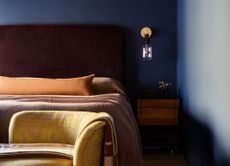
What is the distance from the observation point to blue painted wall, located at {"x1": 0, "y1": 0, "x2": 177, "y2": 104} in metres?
5.01

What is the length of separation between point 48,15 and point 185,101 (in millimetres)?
2006

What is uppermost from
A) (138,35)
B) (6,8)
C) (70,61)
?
(6,8)

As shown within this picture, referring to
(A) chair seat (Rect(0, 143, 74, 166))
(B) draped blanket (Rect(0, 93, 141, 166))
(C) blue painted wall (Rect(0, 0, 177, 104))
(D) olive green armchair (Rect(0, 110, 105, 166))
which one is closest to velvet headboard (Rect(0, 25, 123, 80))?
(C) blue painted wall (Rect(0, 0, 177, 104))

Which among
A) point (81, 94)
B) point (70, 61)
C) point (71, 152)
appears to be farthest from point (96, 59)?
point (71, 152)

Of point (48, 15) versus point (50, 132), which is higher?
point (48, 15)

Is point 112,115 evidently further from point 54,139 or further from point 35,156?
point 35,156

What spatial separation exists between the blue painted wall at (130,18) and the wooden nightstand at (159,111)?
1.62 feet

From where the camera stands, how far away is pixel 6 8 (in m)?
5.05

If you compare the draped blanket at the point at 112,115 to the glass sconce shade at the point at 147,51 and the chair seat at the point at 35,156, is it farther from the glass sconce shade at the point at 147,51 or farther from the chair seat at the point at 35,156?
the glass sconce shade at the point at 147,51

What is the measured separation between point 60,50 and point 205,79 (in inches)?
87.7

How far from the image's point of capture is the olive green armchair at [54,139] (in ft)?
7.57

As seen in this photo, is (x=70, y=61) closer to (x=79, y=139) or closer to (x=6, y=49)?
(x=6, y=49)

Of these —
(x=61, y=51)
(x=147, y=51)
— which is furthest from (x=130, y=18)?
(x=61, y=51)

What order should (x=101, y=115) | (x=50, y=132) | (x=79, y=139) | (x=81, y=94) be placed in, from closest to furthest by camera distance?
(x=79, y=139) < (x=101, y=115) < (x=50, y=132) < (x=81, y=94)
